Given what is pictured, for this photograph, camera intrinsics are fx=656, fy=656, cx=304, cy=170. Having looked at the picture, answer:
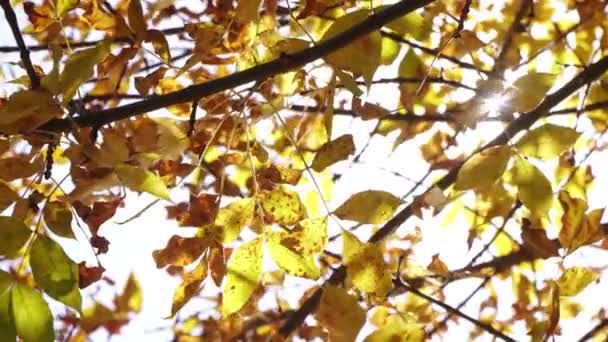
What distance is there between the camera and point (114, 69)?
1114 millimetres

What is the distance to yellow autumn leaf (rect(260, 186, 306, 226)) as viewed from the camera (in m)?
1.04

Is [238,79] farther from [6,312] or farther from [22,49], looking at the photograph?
[6,312]

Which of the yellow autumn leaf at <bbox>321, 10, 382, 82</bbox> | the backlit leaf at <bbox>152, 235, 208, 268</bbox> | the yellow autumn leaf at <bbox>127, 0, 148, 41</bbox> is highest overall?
the yellow autumn leaf at <bbox>127, 0, 148, 41</bbox>

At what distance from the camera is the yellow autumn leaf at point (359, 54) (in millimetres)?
896

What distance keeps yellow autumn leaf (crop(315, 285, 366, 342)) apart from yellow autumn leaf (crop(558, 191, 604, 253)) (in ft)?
1.37

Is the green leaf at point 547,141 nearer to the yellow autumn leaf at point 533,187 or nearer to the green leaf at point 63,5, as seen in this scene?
the yellow autumn leaf at point 533,187

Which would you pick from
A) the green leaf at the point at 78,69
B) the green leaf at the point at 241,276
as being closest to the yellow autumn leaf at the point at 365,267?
the green leaf at the point at 241,276

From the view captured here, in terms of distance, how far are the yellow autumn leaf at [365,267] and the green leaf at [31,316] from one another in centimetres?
44

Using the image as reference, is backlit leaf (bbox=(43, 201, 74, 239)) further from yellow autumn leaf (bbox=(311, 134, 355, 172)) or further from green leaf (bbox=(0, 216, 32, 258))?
yellow autumn leaf (bbox=(311, 134, 355, 172))

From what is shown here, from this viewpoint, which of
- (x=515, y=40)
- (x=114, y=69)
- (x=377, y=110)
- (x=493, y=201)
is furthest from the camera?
(x=515, y=40)

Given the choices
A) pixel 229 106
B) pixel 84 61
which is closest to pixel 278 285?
pixel 229 106

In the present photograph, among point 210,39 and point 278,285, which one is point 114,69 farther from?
point 278,285

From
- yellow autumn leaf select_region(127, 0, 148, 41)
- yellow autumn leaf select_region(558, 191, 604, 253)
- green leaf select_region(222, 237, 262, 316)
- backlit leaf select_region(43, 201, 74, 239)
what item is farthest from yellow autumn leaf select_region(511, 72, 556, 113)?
backlit leaf select_region(43, 201, 74, 239)

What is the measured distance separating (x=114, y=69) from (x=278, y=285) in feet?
3.18
